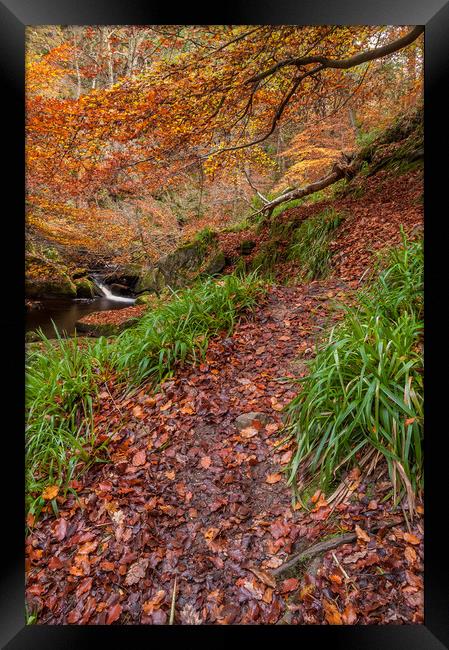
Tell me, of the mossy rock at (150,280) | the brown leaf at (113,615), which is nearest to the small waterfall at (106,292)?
the mossy rock at (150,280)

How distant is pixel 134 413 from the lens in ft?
5.64

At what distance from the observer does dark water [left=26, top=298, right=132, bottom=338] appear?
6.25 ft

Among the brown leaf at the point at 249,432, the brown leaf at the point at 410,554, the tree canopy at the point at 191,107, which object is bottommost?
the brown leaf at the point at 410,554

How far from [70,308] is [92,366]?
1.20 m

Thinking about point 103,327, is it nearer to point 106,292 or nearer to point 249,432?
point 106,292

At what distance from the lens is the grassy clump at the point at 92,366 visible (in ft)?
4.85

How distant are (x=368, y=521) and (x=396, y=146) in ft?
9.06

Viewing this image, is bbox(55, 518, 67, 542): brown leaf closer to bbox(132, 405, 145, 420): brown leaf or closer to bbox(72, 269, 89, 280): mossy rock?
bbox(132, 405, 145, 420): brown leaf

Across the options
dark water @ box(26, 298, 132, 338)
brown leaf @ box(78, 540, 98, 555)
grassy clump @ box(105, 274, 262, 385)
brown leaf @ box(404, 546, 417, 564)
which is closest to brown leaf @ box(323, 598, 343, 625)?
brown leaf @ box(404, 546, 417, 564)

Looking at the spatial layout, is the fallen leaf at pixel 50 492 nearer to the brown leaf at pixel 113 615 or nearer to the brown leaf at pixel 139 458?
the brown leaf at pixel 139 458

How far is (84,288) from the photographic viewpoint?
327 cm
